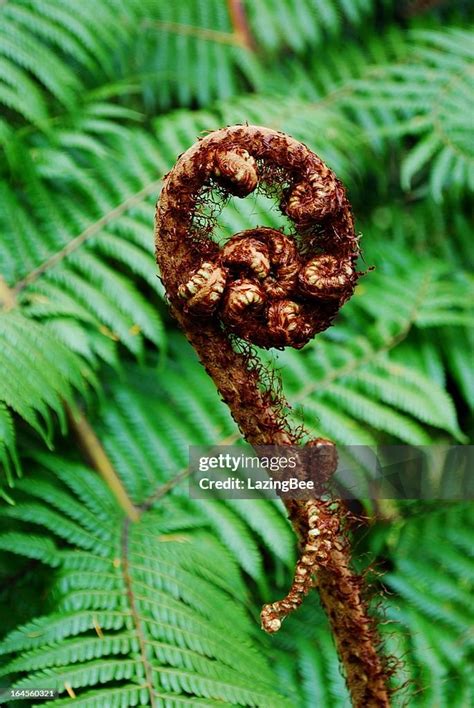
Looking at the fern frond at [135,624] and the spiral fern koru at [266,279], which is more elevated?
the spiral fern koru at [266,279]

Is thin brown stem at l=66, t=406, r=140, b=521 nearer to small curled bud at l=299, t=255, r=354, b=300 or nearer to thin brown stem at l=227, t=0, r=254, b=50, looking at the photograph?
small curled bud at l=299, t=255, r=354, b=300

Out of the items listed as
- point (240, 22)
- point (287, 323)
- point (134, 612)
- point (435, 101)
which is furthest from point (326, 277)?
point (240, 22)

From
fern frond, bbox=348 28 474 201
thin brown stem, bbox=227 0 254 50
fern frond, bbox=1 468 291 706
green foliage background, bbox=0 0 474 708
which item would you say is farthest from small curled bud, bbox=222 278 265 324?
thin brown stem, bbox=227 0 254 50

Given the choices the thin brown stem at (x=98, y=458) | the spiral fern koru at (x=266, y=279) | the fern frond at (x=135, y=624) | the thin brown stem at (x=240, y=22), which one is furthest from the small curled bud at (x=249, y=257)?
the thin brown stem at (x=240, y=22)

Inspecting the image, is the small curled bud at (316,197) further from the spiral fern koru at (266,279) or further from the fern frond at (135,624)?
the fern frond at (135,624)

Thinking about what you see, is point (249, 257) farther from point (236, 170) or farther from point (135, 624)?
point (135, 624)
